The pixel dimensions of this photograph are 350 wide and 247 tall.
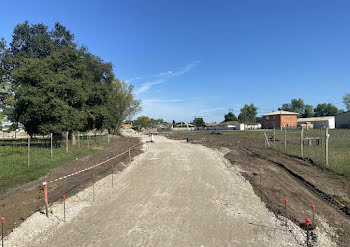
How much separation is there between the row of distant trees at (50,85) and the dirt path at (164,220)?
12.6 meters

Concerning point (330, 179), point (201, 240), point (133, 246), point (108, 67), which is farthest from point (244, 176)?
point (108, 67)

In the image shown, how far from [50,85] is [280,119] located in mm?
74275

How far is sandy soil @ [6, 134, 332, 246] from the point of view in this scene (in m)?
5.07

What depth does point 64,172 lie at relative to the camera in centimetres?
1259

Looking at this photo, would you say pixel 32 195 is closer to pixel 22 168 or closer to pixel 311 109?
pixel 22 168

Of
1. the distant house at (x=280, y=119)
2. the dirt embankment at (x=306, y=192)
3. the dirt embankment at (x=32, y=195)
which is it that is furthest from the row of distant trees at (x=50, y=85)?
the distant house at (x=280, y=119)

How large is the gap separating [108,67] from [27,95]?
20733 millimetres

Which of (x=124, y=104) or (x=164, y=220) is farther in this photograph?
(x=124, y=104)

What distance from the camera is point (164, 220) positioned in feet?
19.9

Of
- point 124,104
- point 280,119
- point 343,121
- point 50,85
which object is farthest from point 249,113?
point 50,85

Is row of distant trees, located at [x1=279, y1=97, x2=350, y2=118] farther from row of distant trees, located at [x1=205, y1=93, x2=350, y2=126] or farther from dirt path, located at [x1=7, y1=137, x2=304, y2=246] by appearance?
dirt path, located at [x1=7, y1=137, x2=304, y2=246]

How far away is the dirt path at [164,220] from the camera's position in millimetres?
5082

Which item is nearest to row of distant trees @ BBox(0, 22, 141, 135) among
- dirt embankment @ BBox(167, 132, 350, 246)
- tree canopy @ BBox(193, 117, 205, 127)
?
dirt embankment @ BBox(167, 132, 350, 246)

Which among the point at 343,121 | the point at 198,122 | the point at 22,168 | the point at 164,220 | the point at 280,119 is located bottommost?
the point at 164,220
